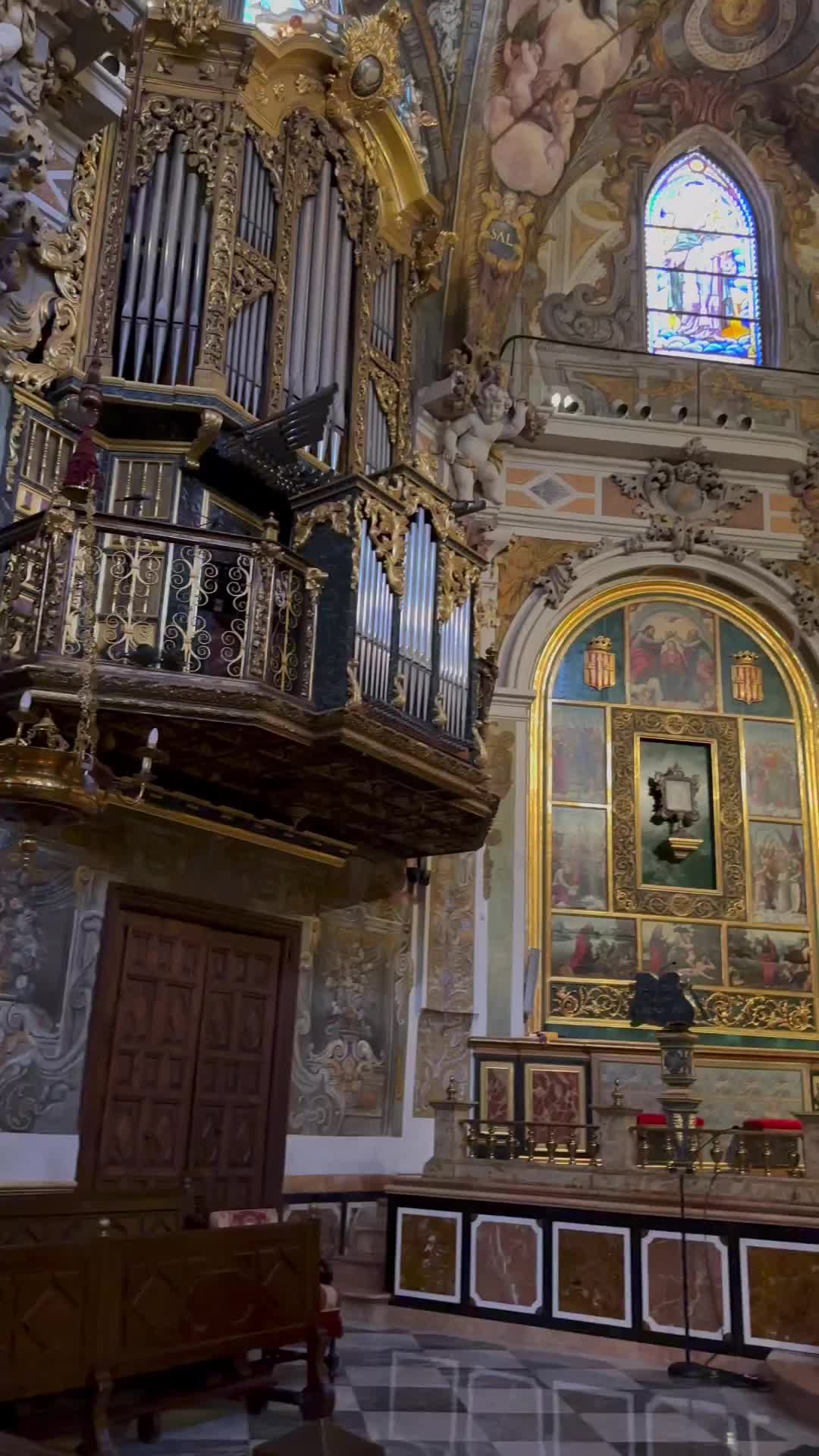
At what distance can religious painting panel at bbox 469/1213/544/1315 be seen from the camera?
9.14 m

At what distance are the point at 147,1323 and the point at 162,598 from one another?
14.0 ft

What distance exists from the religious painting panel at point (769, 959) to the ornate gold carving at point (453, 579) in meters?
5.12

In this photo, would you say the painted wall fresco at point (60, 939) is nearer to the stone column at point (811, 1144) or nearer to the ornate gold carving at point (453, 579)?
the ornate gold carving at point (453, 579)

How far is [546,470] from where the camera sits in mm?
14125

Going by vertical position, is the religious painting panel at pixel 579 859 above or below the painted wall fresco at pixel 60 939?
above

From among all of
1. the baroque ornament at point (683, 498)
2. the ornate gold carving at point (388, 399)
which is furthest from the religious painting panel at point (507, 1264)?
the baroque ornament at point (683, 498)

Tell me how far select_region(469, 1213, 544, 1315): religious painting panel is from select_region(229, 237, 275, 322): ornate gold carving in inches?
276

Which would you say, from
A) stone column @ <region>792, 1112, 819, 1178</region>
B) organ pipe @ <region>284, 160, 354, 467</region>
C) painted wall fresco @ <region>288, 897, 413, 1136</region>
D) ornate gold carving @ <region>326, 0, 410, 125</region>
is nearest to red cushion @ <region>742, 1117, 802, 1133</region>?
stone column @ <region>792, 1112, 819, 1178</region>

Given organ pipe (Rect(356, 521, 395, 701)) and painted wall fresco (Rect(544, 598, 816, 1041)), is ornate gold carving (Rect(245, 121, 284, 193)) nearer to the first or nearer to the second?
A: organ pipe (Rect(356, 521, 395, 701))

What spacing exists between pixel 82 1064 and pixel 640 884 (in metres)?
6.33

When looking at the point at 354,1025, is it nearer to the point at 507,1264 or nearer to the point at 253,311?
the point at 507,1264

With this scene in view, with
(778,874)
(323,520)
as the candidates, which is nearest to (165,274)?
(323,520)

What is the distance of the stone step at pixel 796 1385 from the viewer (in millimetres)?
6664

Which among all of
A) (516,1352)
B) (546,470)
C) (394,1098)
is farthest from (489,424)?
(516,1352)
